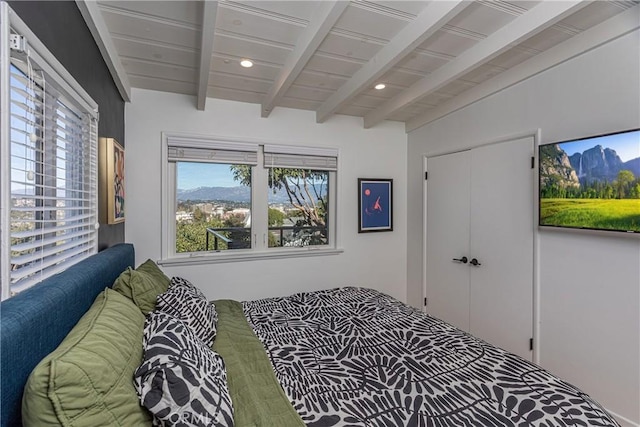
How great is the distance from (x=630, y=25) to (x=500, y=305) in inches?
85.8

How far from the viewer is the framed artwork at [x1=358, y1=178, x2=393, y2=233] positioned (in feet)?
12.1

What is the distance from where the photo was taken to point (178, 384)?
Answer: 0.96 m

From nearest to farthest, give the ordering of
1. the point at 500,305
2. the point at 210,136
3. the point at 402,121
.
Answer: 1. the point at 500,305
2. the point at 210,136
3. the point at 402,121

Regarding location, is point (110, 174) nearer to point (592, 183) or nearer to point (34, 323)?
point (34, 323)

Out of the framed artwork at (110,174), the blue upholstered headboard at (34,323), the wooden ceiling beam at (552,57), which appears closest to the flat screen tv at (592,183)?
the wooden ceiling beam at (552,57)

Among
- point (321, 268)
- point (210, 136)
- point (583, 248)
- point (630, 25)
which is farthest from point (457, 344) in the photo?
point (210, 136)

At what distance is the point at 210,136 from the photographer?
303 centimetres

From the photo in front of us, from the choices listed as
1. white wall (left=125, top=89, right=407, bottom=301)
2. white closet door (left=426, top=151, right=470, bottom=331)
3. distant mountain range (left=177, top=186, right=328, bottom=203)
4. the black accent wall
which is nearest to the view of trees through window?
distant mountain range (left=177, top=186, right=328, bottom=203)

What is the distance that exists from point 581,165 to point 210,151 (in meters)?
3.02

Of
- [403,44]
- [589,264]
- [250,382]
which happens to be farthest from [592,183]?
[250,382]

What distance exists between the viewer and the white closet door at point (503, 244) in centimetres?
255

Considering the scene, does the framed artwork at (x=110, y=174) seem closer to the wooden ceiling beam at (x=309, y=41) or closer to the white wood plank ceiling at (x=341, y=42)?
the white wood plank ceiling at (x=341, y=42)

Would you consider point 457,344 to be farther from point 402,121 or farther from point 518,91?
point 402,121

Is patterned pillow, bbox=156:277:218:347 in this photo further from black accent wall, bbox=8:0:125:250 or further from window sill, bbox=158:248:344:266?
window sill, bbox=158:248:344:266
